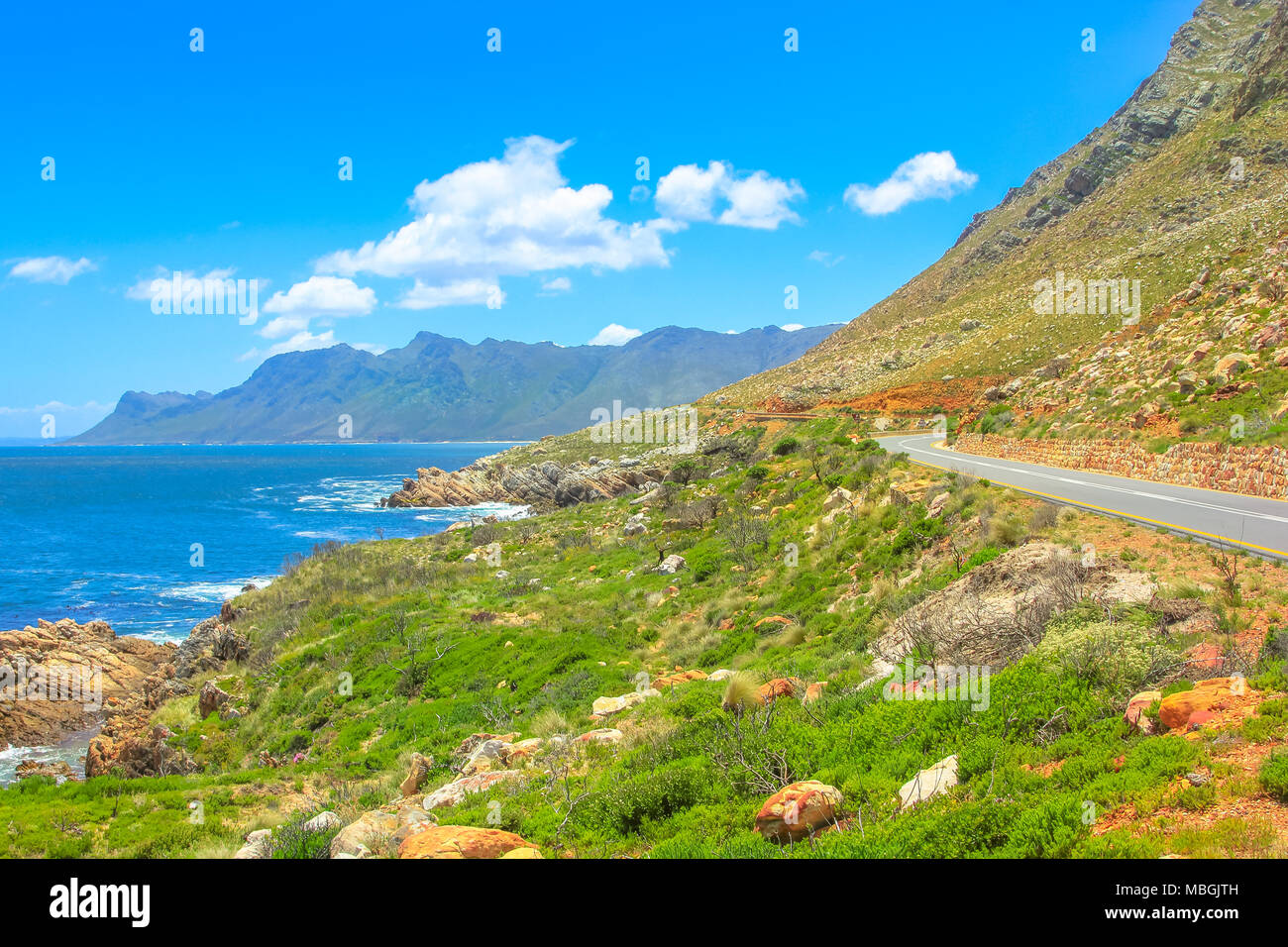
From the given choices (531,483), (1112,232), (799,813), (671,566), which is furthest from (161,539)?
(1112,232)

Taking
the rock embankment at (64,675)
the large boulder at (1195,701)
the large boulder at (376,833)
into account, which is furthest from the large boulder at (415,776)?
Answer: the rock embankment at (64,675)

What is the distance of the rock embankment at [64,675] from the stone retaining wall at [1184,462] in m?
31.7

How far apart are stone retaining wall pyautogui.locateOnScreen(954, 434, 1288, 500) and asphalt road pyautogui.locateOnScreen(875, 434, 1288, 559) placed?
0.50 metres

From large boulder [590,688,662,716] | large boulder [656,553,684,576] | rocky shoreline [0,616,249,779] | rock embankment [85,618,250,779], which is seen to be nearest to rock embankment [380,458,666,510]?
large boulder [656,553,684,576]

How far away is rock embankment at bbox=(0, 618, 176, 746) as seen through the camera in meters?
18.9

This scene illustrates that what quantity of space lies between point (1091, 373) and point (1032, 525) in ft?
69.8

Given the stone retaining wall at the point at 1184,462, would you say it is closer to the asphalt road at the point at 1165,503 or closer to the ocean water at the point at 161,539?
the asphalt road at the point at 1165,503

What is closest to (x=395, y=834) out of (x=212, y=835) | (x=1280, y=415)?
(x=212, y=835)

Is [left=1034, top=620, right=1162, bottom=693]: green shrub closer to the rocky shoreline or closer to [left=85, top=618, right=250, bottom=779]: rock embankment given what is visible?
[left=85, top=618, right=250, bottom=779]: rock embankment

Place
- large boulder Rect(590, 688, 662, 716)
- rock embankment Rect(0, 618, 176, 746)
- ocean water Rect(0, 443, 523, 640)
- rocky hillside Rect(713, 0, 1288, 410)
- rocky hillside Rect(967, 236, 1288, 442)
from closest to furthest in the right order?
large boulder Rect(590, 688, 662, 716), rocky hillside Rect(967, 236, 1288, 442), rock embankment Rect(0, 618, 176, 746), ocean water Rect(0, 443, 523, 640), rocky hillside Rect(713, 0, 1288, 410)

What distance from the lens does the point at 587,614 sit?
19141 millimetres

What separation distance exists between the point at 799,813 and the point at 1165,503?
12717mm

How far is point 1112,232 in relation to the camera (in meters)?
56.1

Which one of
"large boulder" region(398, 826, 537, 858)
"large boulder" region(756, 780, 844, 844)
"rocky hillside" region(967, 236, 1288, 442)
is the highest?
"rocky hillside" region(967, 236, 1288, 442)
